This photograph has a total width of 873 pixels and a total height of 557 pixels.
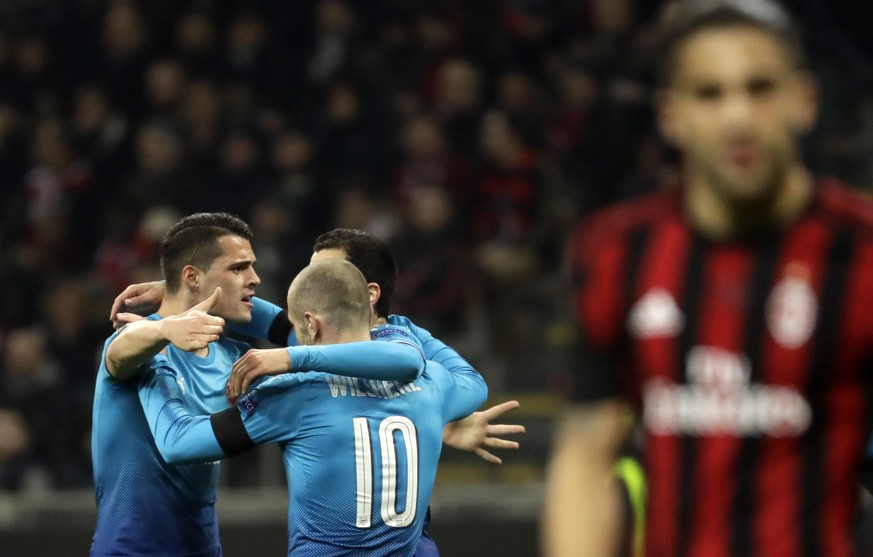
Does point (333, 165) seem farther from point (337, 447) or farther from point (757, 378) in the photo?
point (757, 378)

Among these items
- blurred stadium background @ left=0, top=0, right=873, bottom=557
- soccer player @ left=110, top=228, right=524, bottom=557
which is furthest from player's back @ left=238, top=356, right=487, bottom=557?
blurred stadium background @ left=0, top=0, right=873, bottom=557

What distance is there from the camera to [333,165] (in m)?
9.84

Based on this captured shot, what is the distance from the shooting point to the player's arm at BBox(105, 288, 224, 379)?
3801 millimetres

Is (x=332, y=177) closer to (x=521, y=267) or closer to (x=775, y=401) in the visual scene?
(x=521, y=267)

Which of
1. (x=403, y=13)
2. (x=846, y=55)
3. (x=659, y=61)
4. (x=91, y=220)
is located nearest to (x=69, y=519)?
(x=91, y=220)

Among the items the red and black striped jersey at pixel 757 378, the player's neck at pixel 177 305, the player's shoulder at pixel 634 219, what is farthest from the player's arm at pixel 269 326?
the red and black striped jersey at pixel 757 378

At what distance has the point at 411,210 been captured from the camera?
915 centimetres

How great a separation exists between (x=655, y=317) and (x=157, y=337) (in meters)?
2.17

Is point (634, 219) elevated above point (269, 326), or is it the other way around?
point (269, 326)

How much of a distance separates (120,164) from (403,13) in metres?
2.49

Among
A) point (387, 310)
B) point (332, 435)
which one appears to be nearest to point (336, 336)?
point (332, 435)

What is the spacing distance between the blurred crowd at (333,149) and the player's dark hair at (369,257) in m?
3.79

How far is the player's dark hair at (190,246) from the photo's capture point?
457 cm

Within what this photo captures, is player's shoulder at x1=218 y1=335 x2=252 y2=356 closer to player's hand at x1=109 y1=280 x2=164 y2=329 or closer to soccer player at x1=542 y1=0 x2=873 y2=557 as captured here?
player's hand at x1=109 y1=280 x2=164 y2=329
